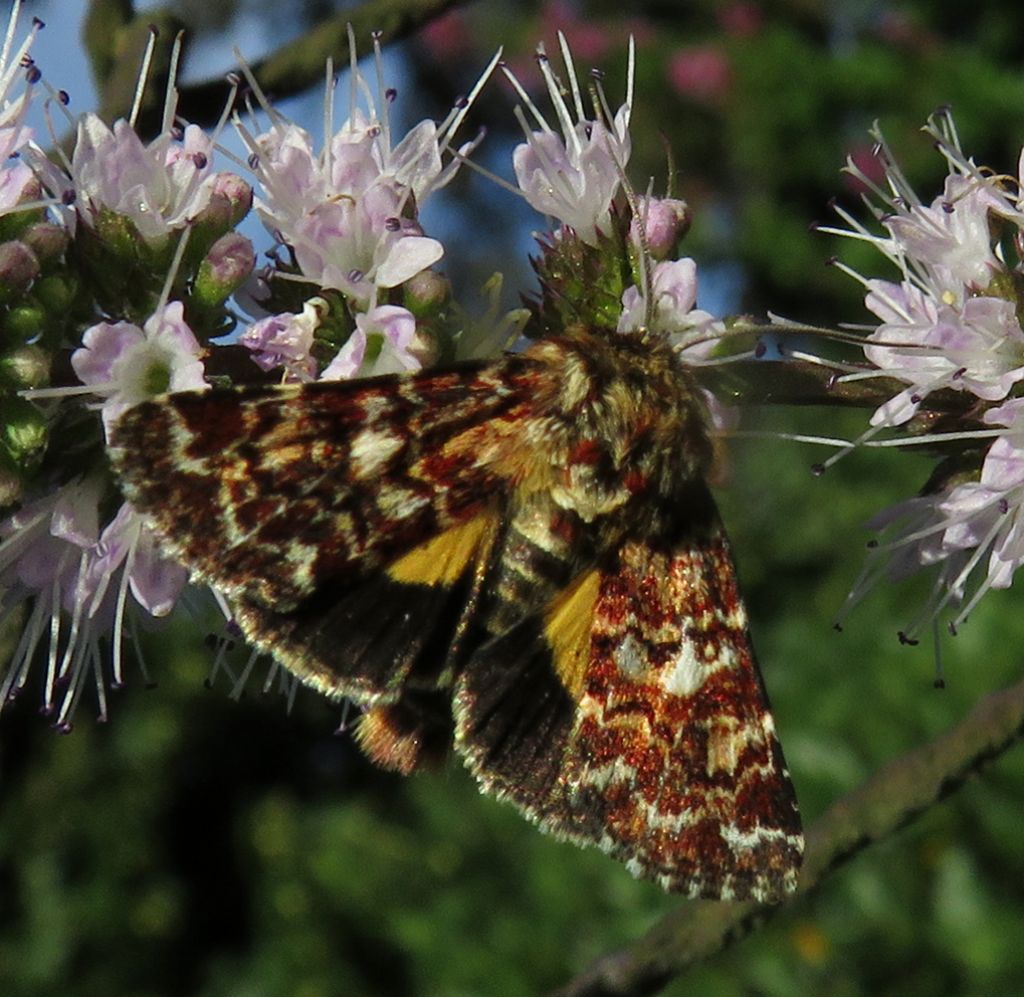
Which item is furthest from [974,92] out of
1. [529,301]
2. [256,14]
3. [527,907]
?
[529,301]

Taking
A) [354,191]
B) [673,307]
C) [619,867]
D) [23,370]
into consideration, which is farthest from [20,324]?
[619,867]

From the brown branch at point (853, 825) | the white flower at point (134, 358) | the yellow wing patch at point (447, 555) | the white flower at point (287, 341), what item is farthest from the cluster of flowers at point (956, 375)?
the white flower at point (134, 358)

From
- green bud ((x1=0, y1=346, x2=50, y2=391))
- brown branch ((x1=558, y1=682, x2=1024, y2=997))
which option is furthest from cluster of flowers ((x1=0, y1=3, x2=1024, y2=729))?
brown branch ((x1=558, y1=682, x2=1024, y2=997))

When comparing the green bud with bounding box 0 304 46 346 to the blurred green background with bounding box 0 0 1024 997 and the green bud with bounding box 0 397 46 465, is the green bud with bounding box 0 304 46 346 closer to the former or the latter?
the green bud with bounding box 0 397 46 465

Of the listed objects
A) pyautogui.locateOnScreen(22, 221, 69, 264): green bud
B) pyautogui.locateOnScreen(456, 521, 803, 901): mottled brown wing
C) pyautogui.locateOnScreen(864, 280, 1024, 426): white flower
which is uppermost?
pyautogui.locateOnScreen(22, 221, 69, 264): green bud

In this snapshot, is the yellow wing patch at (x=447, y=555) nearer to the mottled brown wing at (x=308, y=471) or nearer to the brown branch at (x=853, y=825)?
the mottled brown wing at (x=308, y=471)

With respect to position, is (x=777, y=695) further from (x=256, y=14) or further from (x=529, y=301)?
(x=256, y=14)

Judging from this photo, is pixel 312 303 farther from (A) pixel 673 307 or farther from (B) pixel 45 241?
(A) pixel 673 307
